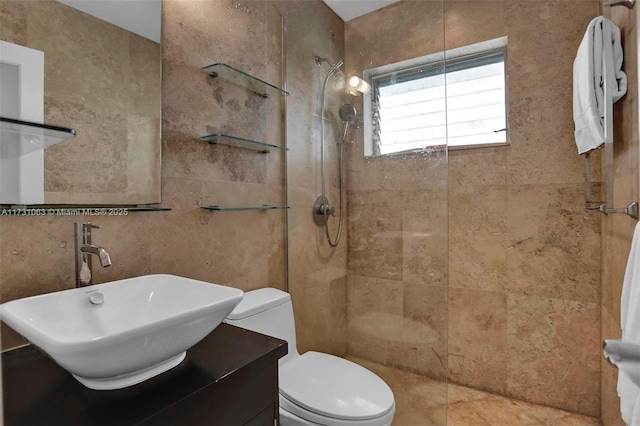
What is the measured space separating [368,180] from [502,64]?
1.23 m

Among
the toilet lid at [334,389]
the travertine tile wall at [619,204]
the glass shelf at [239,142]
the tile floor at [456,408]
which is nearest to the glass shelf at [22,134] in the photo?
the glass shelf at [239,142]

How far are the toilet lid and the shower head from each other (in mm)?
1182

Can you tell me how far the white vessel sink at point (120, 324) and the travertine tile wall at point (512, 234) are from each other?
3.69 feet

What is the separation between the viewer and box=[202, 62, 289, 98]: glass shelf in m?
1.54

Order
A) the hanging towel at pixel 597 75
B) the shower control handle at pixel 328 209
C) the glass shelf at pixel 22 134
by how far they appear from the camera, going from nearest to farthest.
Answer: the glass shelf at pixel 22 134 → the hanging towel at pixel 597 75 → the shower control handle at pixel 328 209

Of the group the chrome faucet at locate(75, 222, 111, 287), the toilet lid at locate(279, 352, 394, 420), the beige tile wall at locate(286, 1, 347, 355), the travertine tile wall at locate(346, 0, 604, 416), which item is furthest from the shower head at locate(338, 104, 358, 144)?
the chrome faucet at locate(75, 222, 111, 287)

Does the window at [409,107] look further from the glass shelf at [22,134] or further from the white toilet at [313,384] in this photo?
the glass shelf at [22,134]

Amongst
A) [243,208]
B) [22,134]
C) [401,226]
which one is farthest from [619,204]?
[22,134]

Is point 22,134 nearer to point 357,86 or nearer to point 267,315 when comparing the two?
point 267,315

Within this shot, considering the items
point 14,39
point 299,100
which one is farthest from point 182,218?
point 299,100

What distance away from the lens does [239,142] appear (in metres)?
1.64

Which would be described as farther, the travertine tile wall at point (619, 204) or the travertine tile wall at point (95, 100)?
the travertine tile wall at point (619, 204)

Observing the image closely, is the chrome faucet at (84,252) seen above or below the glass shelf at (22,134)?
below

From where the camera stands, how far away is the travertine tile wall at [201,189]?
1.02 meters
